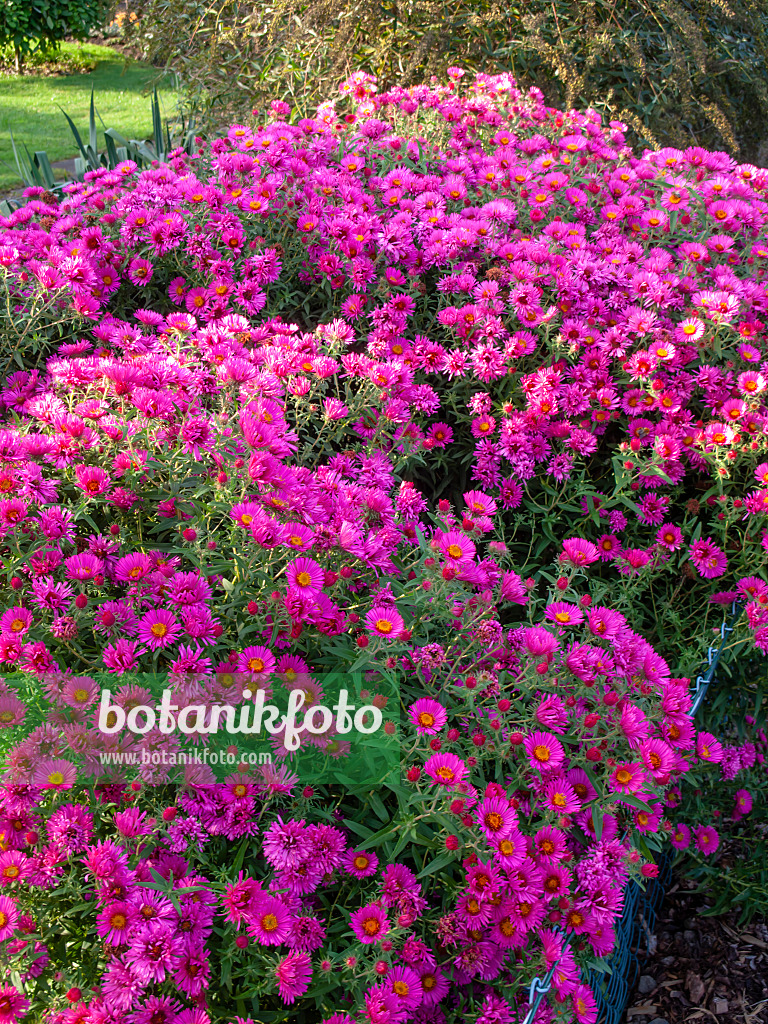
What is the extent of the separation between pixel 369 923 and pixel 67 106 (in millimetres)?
13588

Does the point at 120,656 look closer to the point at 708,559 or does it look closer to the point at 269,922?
the point at 269,922

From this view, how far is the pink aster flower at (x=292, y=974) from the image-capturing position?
3.58 feet

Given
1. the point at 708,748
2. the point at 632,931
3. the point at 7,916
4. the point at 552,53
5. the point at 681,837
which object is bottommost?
the point at 632,931

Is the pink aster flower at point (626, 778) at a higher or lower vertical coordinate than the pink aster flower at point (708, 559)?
higher

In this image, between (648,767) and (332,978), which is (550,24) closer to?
(648,767)

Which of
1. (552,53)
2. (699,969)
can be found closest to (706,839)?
(699,969)

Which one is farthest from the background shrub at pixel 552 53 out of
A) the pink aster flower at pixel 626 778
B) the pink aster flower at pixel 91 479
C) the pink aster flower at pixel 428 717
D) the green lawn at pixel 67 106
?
the pink aster flower at pixel 626 778

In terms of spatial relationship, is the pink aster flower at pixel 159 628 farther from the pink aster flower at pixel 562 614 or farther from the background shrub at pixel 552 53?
the background shrub at pixel 552 53

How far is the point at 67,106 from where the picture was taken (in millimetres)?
12094

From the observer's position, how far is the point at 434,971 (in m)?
1.23

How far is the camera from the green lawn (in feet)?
31.4

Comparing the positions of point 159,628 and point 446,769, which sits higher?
point 159,628

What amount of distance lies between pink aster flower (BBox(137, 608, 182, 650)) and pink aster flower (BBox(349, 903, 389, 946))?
19.8 inches

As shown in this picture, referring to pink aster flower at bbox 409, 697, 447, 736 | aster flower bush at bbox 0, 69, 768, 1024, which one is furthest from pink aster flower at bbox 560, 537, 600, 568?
pink aster flower at bbox 409, 697, 447, 736
